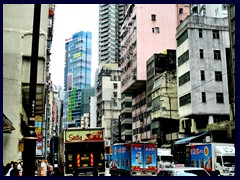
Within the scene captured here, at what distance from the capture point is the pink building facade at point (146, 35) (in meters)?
70.0

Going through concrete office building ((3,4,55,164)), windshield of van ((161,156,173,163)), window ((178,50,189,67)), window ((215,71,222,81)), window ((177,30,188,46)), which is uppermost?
window ((177,30,188,46))

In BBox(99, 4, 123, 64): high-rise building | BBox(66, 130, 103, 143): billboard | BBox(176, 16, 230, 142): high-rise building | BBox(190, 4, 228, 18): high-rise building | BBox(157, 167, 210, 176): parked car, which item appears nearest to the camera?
BBox(157, 167, 210, 176): parked car

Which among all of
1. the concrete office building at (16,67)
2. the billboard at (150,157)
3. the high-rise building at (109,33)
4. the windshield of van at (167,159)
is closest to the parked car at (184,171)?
the billboard at (150,157)

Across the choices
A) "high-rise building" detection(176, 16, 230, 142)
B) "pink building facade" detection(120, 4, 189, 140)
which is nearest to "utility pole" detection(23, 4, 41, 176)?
"high-rise building" detection(176, 16, 230, 142)

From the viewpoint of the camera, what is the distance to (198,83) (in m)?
46.0

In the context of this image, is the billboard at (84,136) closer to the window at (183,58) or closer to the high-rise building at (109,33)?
the window at (183,58)

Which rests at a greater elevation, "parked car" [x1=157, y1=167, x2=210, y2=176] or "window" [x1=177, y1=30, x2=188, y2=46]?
"window" [x1=177, y1=30, x2=188, y2=46]

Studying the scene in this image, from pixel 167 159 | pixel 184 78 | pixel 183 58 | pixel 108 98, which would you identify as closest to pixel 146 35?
pixel 183 58

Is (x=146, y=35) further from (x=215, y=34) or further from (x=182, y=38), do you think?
(x=215, y=34)

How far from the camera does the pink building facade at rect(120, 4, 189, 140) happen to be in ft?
230

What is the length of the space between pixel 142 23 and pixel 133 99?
61.0 ft

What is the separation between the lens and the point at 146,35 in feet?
233

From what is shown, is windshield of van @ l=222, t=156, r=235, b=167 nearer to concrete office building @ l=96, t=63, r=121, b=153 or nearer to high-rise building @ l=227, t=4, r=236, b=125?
high-rise building @ l=227, t=4, r=236, b=125
